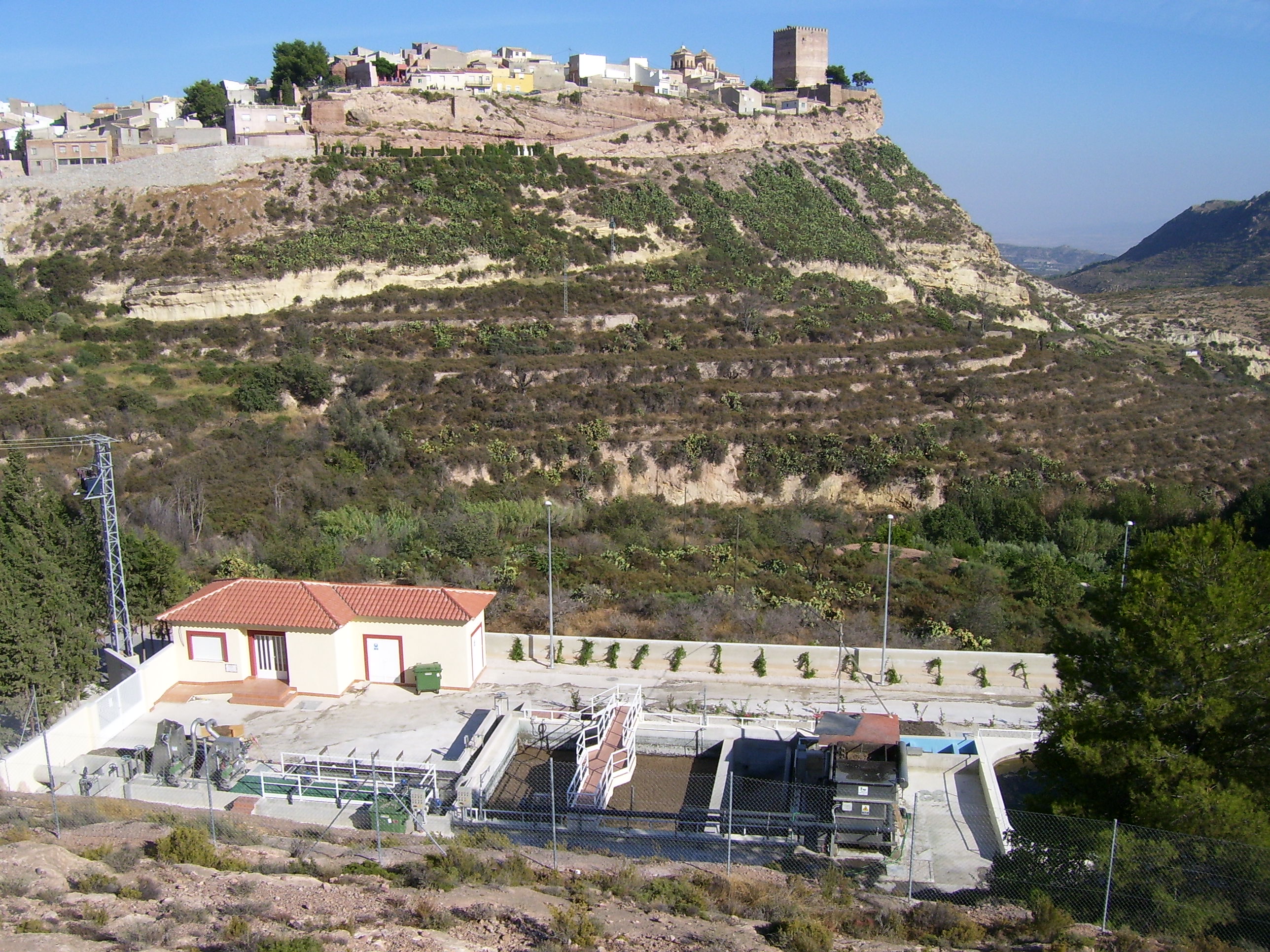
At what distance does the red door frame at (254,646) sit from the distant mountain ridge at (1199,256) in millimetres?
98617

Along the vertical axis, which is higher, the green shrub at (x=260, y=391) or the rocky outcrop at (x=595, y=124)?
the rocky outcrop at (x=595, y=124)

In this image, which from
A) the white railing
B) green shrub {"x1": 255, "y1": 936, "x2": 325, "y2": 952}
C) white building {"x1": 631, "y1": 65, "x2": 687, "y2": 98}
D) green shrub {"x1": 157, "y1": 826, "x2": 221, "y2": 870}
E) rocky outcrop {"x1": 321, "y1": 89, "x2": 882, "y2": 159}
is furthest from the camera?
white building {"x1": 631, "y1": 65, "x2": 687, "y2": 98}

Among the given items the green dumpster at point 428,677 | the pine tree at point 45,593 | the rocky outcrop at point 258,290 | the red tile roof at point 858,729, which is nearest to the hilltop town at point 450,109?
the rocky outcrop at point 258,290

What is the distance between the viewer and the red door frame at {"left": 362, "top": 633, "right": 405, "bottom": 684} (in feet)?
55.0

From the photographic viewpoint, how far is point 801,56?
78.2 metres

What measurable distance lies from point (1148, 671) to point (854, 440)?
82.1 feet

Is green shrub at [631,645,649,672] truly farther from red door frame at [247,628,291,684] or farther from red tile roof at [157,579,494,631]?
red door frame at [247,628,291,684]

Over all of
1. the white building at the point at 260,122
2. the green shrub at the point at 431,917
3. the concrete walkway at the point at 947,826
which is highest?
the white building at the point at 260,122

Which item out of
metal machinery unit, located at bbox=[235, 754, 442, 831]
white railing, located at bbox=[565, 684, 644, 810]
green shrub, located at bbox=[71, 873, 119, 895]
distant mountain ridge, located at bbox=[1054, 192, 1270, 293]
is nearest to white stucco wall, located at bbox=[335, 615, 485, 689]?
white railing, located at bbox=[565, 684, 644, 810]

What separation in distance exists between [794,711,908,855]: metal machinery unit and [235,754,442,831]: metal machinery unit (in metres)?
4.97

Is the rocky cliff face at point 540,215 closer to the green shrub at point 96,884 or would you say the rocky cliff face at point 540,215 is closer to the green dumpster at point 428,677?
the green dumpster at point 428,677

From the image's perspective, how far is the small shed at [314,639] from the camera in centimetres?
1634

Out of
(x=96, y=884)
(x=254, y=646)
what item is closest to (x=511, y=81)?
(x=254, y=646)

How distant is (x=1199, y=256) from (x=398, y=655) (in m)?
130
